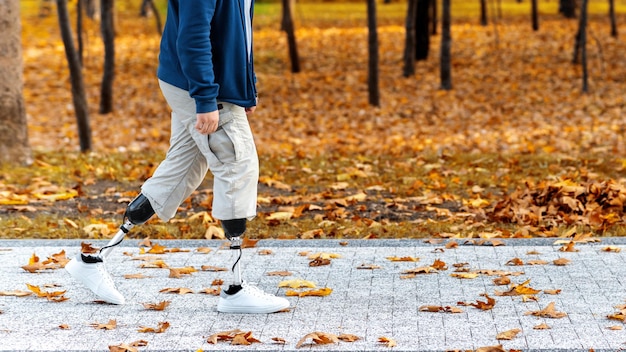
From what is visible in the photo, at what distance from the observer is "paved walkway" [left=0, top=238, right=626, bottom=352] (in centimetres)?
425

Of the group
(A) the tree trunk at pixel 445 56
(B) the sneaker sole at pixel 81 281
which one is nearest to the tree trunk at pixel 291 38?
(A) the tree trunk at pixel 445 56

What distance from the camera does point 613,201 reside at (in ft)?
24.3

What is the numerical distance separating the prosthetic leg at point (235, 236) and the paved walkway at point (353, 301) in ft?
0.50

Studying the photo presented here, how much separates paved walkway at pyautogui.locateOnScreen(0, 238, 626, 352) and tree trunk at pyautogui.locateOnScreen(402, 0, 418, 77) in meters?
14.2

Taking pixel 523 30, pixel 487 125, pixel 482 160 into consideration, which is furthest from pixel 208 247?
pixel 523 30

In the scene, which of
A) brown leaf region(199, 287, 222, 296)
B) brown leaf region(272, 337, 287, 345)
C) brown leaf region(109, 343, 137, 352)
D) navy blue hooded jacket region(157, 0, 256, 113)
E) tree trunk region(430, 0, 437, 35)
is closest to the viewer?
brown leaf region(109, 343, 137, 352)

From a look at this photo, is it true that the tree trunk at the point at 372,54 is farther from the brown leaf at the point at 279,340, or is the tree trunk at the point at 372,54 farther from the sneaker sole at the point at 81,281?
the brown leaf at the point at 279,340

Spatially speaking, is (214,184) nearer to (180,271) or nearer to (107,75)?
(180,271)

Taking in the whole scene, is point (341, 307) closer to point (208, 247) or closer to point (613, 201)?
point (208, 247)

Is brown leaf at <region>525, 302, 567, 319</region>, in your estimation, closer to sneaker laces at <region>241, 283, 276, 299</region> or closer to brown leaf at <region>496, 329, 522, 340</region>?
brown leaf at <region>496, 329, 522, 340</region>

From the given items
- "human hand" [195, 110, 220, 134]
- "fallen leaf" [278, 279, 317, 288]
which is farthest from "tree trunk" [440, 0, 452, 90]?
"human hand" [195, 110, 220, 134]

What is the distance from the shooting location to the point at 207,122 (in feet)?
14.5

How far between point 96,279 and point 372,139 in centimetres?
939

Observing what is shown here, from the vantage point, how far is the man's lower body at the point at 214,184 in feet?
15.0
